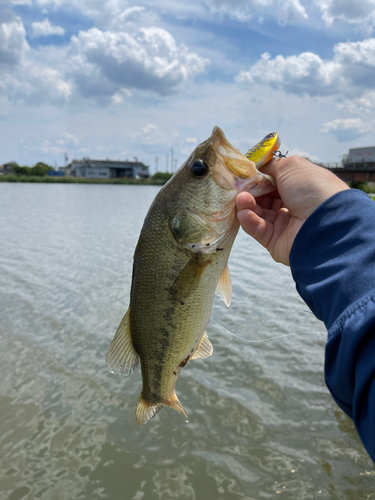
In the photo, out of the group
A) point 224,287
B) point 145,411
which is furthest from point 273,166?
point 145,411

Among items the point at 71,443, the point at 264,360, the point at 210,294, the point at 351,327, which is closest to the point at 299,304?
the point at 264,360

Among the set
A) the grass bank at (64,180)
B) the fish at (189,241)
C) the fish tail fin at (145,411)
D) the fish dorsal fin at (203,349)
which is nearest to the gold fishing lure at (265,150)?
the fish at (189,241)

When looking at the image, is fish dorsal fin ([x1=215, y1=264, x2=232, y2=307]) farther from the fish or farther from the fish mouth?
the fish mouth

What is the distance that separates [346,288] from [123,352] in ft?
5.92

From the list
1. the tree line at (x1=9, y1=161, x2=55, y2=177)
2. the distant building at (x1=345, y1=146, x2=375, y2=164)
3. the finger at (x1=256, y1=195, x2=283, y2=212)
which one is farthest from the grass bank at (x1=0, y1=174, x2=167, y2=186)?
the finger at (x1=256, y1=195, x2=283, y2=212)

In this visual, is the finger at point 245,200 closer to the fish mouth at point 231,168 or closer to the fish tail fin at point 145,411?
the fish mouth at point 231,168

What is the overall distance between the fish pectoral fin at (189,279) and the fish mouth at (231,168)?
555 mm

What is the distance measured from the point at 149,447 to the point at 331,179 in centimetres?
427

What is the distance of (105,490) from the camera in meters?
4.24

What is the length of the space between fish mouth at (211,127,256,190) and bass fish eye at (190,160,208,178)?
7 centimetres

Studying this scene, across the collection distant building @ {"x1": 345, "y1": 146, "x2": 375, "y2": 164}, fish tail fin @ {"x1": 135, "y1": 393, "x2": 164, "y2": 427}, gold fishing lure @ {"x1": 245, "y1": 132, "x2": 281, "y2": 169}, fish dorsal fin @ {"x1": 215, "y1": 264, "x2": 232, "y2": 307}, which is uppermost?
distant building @ {"x1": 345, "y1": 146, "x2": 375, "y2": 164}

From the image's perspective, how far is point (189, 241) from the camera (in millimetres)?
2533

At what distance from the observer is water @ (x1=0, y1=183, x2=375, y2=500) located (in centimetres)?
432

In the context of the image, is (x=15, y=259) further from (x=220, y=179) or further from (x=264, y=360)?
(x=220, y=179)
